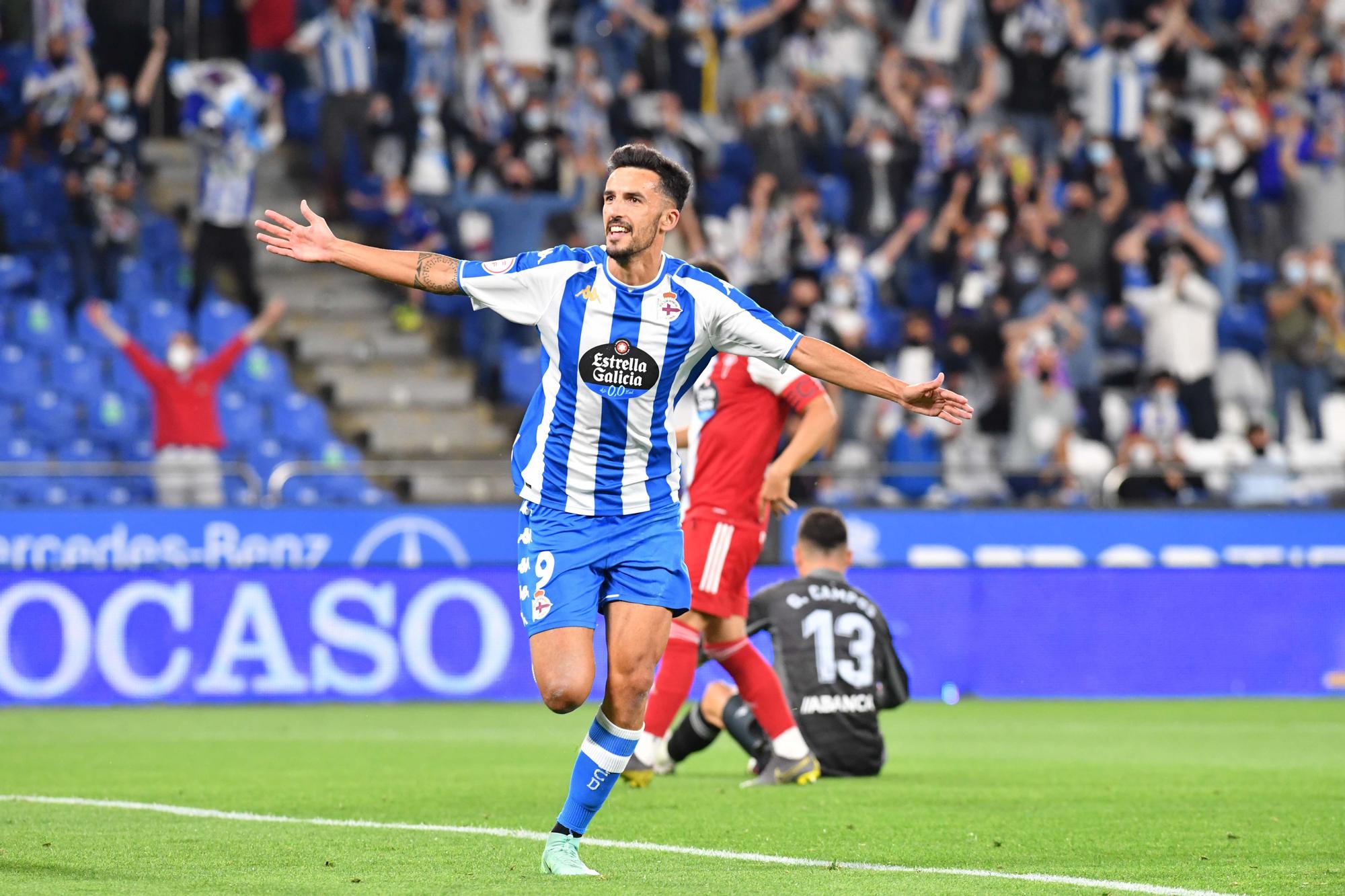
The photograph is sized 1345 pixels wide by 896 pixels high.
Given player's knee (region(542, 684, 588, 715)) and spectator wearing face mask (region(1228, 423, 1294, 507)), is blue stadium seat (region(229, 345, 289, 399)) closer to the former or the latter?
spectator wearing face mask (region(1228, 423, 1294, 507))

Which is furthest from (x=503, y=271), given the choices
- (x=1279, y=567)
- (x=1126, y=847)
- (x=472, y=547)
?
(x=1279, y=567)

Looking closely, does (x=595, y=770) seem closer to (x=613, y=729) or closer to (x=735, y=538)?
(x=613, y=729)

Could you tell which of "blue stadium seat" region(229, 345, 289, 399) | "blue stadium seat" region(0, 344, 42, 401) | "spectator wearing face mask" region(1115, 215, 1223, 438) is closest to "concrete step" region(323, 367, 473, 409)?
"blue stadium seat" region(229, 345, 289, 399)

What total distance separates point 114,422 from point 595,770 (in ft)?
40.6

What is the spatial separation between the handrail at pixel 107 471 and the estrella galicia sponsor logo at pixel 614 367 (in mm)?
9986

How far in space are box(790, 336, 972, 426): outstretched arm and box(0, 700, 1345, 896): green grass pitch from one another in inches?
54.9

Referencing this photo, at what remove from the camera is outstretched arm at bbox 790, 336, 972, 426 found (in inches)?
241

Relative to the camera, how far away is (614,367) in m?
6.38

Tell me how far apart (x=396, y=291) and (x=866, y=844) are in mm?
14580

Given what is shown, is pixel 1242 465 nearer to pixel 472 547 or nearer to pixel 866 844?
pixel 472 547

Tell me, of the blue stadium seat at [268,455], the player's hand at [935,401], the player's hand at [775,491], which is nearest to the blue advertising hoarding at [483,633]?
the blue stadium seat at [268,455]

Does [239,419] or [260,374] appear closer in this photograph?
[239,419]

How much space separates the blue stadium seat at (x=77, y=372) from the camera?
17.8 metres

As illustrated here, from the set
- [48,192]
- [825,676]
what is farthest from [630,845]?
[48,192]
